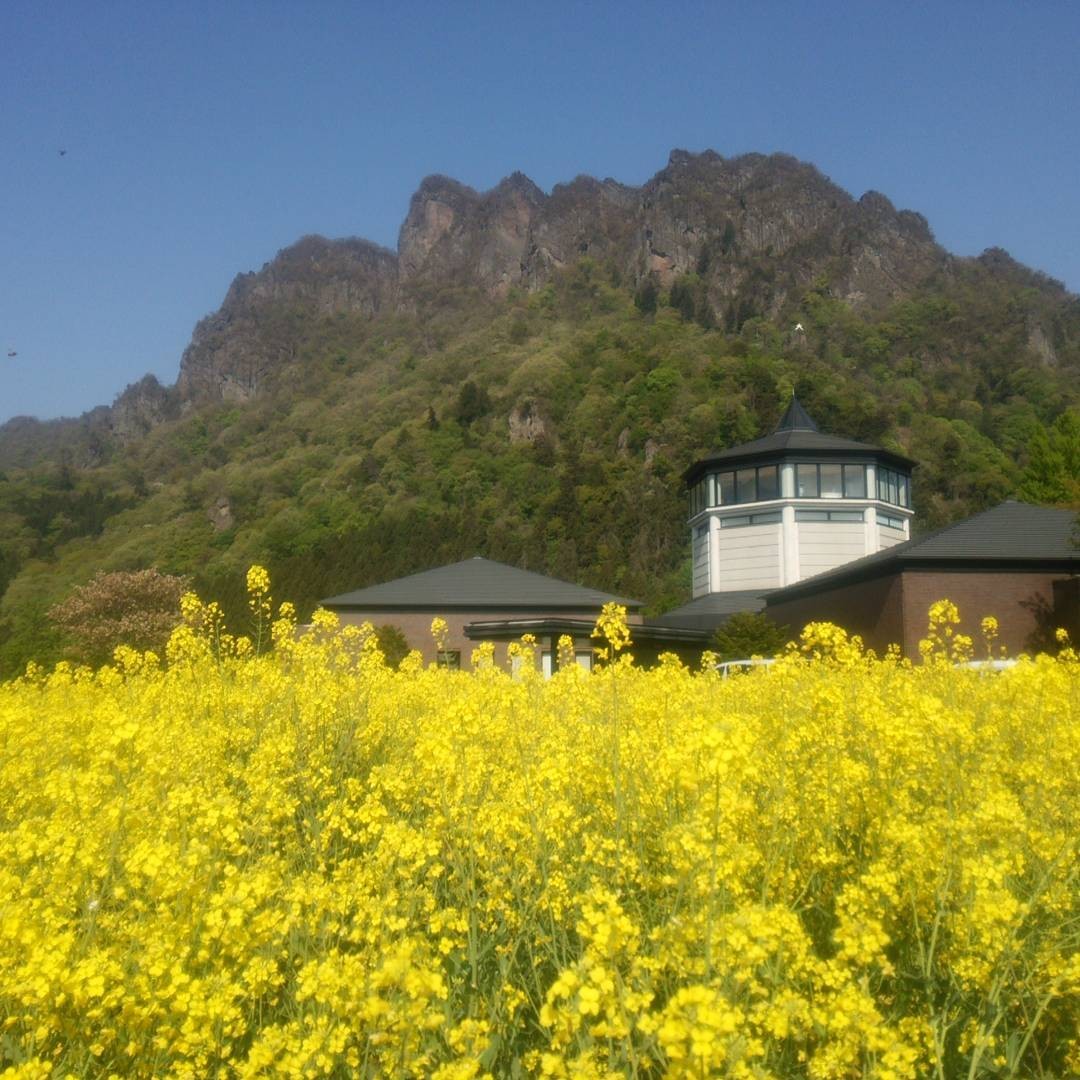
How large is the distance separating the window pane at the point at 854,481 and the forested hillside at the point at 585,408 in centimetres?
797

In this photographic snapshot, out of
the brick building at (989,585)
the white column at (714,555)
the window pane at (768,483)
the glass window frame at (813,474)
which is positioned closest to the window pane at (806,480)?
the glass window frame at (813,474)

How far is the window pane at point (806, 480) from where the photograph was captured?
3114 centimetres

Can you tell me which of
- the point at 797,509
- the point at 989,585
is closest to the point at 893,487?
the point at 797,509

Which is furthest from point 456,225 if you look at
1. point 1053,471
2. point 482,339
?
point 1053,471

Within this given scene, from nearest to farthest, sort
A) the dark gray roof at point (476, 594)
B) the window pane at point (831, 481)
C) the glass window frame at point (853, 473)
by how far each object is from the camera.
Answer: the dark gray roof at point (476, 594) → the window pane at point (831, 481) → the glass window frame at point (853, 473)

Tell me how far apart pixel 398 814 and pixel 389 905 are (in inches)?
74.9

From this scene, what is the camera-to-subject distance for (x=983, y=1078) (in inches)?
111

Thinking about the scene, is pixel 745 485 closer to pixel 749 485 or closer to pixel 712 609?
pixel 749 485

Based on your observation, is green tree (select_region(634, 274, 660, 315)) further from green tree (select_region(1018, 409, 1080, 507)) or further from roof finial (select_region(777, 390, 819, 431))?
roof finial (select_region(777, 390, 819, 431))

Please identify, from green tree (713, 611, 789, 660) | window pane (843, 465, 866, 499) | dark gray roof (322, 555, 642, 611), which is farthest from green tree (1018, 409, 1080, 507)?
green tree (713, 611, 789, 660)

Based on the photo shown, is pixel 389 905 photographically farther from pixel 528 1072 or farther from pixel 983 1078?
pixel 983 1078

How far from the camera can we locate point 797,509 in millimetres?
30969

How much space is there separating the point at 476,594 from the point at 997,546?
15719 mm

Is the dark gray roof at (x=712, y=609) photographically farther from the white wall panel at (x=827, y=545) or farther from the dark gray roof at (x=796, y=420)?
the dark gray roof at (x=796, y=420)
